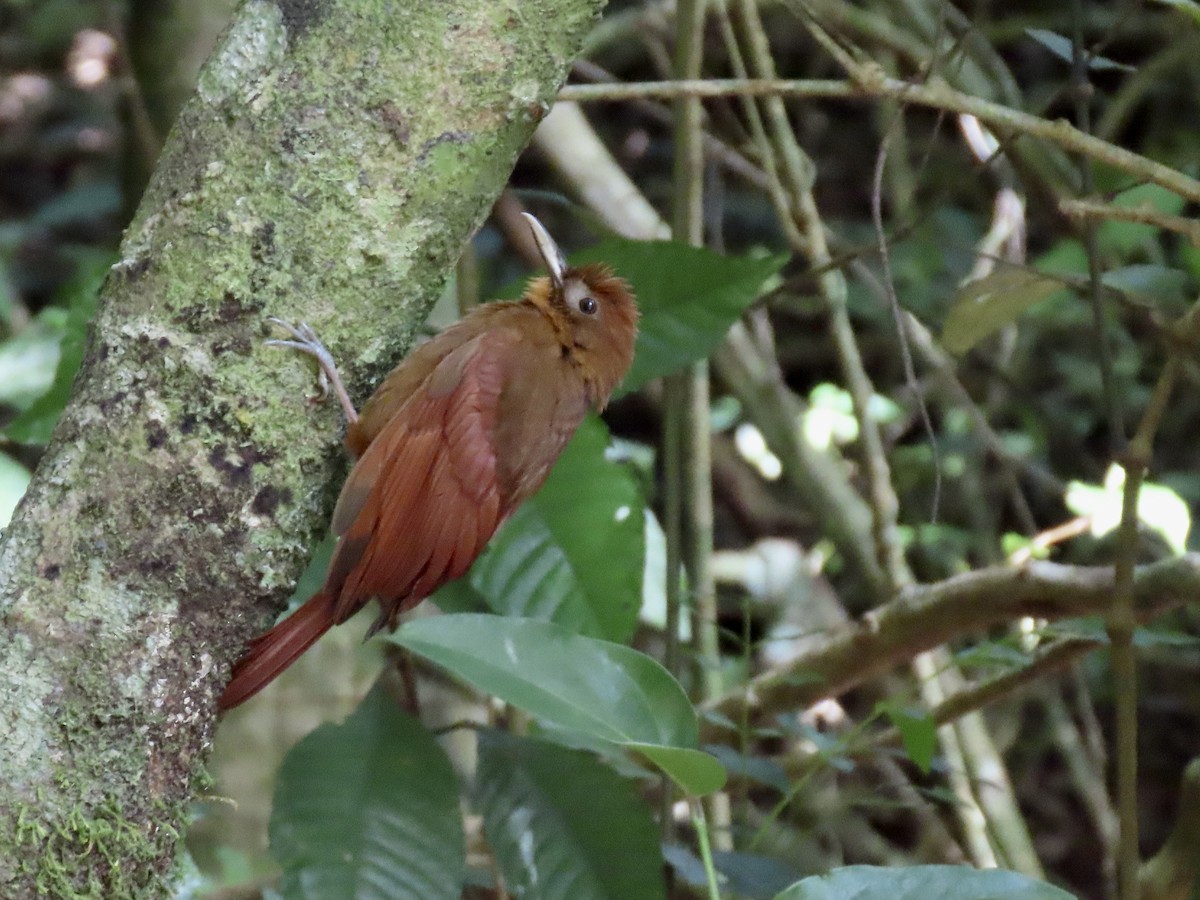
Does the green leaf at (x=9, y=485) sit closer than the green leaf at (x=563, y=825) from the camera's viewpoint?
No

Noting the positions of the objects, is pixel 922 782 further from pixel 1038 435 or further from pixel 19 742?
pixel 19 742

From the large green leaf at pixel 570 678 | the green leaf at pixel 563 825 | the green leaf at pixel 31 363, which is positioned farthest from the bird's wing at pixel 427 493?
the green leaf at pixel 31 363

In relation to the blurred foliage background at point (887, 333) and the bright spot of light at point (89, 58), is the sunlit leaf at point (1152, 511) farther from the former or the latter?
the bright spot of light at point (89, 58)

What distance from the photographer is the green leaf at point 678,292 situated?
6.07ft

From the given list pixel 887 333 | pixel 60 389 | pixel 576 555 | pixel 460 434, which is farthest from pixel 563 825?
pixel 887 333

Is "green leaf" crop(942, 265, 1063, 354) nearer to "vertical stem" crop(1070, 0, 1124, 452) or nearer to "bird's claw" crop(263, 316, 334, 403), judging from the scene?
"vertical stem" crop(1070, 0, 1124, 452)

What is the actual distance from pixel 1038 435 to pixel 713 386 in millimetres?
985

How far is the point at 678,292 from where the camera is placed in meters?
1.91

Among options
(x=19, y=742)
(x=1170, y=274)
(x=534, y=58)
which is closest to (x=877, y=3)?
(x=1170, y=274)

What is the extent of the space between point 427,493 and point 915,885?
0.91 m

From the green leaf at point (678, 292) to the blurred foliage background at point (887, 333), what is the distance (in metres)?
0.29

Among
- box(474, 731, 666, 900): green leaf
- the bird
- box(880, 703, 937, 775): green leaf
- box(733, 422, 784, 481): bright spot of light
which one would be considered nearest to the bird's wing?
the bird

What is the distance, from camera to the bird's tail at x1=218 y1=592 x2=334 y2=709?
1422 millimetres

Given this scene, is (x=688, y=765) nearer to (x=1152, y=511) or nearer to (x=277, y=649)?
(x=277, y=649)
